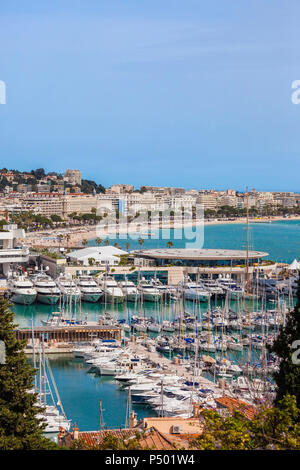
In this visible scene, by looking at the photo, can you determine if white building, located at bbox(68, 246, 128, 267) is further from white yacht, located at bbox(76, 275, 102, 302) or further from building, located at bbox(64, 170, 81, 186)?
building, located at bbox(64, 170, 81, 186)

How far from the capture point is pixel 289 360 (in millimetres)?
5480

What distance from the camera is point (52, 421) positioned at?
9469 mm

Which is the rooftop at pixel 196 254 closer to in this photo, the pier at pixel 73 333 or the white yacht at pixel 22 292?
the white yacht at pixel 22 292

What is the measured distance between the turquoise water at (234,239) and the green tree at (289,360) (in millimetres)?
31205

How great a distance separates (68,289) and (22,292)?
53.9 inches

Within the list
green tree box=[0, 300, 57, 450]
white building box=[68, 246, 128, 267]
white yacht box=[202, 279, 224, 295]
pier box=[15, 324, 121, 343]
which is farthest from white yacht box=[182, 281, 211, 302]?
green tree box=[0, 300, 57, 450]

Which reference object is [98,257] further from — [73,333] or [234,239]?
[234,239]

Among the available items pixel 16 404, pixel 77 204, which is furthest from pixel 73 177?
pixel 16 404

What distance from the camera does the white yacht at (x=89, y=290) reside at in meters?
21.2

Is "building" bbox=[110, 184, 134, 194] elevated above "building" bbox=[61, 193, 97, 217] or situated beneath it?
elevated above

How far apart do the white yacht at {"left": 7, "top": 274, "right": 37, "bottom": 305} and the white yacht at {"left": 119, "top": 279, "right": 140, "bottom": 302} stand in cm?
272

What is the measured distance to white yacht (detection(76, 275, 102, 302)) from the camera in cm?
2116

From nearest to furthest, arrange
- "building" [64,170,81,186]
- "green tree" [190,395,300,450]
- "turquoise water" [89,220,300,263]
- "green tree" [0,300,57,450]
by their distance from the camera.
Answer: "green tree" [190,395,300,450], "green tree" [0,300,57,450], "turquoise water" [89,220,300,263], "building" [64,170,81,186]
